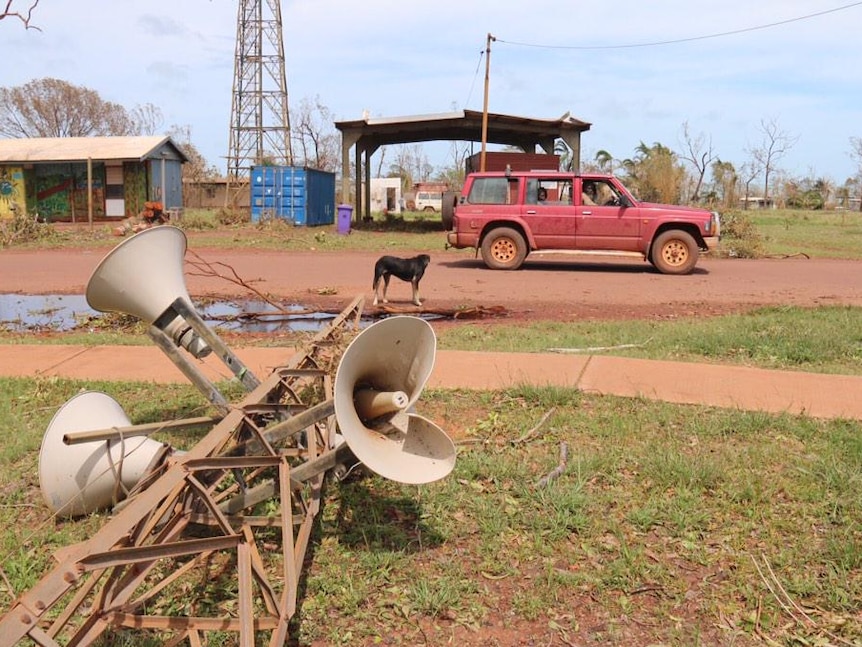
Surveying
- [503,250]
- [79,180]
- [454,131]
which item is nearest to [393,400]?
[503,250]

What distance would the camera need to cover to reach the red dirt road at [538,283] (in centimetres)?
1037

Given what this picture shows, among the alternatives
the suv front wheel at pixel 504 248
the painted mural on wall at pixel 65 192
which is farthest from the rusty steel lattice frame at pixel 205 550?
the painted mural on wall at pixel 65 192

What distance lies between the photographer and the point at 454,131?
28.2 metres

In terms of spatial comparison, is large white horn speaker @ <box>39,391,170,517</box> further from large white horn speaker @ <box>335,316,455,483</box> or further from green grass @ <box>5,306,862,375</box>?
green grass @ <box>5,306,862,375</box>

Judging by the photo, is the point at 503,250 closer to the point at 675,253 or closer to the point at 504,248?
the point at 504,248

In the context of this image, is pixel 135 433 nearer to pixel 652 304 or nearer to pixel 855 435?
pixel 855 435

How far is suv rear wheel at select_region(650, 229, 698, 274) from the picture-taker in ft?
47.3

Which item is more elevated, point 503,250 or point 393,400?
point 503,250

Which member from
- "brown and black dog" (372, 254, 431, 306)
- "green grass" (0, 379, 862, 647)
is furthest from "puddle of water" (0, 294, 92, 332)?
"green grass" (0, 379, 862, 647)

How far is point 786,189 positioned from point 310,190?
176ft

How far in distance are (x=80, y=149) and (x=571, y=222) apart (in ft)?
82.5

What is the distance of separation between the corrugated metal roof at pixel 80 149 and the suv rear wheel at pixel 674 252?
23114 millimetres

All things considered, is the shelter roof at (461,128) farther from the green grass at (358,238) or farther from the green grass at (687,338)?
the green grass at (687,338)

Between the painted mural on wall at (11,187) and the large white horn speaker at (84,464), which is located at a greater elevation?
the painted mural on wall at (11,187)
